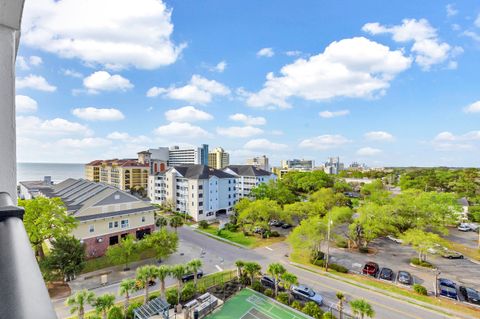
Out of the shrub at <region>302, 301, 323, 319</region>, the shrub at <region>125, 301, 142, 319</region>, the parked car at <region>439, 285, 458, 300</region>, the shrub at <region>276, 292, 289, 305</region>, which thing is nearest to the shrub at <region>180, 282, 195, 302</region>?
the shrub at <region>125, 301, 142, 319</region>

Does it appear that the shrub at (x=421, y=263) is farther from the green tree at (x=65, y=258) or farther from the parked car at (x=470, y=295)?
the green tree at (x=65, y=258)

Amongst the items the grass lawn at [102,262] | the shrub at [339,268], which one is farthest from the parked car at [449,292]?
the grass lawn at [102,262]

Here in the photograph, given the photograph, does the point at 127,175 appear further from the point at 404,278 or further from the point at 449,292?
the point at 449,292

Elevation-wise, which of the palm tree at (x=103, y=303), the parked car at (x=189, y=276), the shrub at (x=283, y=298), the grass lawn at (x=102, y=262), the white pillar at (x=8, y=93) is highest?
the white pillar at (x=8, y=93)

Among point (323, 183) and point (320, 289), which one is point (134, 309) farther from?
point (323, 183)

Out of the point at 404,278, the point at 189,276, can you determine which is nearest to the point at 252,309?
the point at 189,276

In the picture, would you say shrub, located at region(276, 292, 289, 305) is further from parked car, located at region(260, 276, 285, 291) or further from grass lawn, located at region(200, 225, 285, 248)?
grass lawn, located at region(200, 225, 285, 248)
